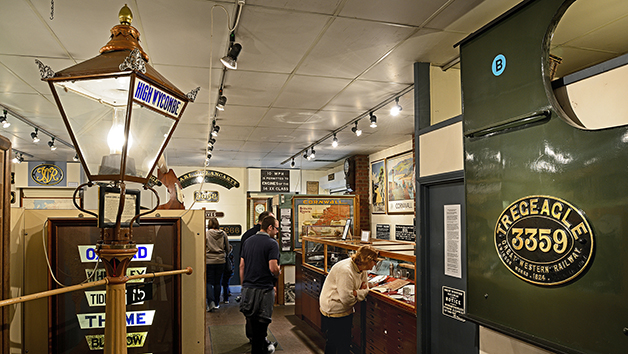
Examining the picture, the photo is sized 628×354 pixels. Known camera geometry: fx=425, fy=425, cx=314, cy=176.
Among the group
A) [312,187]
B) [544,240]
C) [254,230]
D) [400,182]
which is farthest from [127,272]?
[312,187]

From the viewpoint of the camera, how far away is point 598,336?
5.89 feet

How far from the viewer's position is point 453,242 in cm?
325

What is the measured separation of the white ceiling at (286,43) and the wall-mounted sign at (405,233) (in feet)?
8.44

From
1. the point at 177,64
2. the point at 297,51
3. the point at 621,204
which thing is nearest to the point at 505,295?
the point at 621,204

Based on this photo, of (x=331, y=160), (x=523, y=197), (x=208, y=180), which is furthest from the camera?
(x=208, y=180)

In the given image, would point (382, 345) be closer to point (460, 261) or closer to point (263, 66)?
point (460, 261)

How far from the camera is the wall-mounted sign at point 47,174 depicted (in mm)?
9852

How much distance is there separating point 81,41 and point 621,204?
→ 139 inches

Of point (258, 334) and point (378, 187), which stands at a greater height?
point (378, 187)

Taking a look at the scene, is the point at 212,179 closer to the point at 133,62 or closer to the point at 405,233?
the point at 405,233

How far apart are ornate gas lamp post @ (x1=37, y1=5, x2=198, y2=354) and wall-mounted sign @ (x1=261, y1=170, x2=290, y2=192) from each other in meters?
10.0

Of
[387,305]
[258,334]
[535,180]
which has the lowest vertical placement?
[258,334]

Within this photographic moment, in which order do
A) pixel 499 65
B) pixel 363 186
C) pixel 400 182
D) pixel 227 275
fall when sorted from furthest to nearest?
pixel 363 186, pixel 227 275, pixel 400 182, pixel 499 65

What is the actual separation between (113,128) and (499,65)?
202cm
